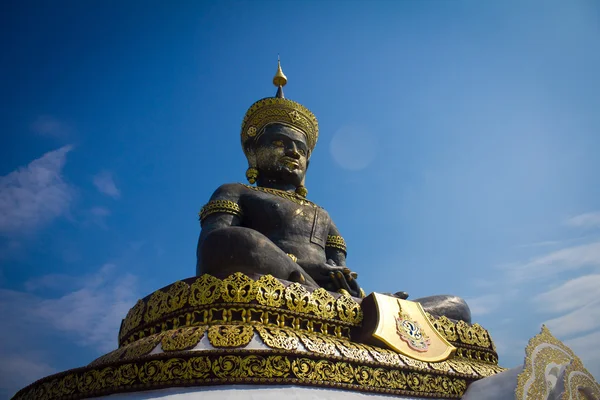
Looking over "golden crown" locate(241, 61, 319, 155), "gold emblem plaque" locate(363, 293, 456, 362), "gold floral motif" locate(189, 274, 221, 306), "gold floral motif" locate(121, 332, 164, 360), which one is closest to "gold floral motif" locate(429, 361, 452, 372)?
"gold emblem plaque" locate(363, 293, 456, 362)

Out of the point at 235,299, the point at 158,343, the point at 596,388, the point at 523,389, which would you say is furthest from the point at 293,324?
the point at 596,388

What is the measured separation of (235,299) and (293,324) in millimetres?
465

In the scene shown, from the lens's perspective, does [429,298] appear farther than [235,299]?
Yes

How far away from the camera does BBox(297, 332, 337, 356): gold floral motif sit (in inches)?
133

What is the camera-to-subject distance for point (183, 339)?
3285 millimetres

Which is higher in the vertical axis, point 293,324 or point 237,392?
point 293,324

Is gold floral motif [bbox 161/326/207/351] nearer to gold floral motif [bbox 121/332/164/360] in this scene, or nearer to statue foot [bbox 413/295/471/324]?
gold floral motif [bbox 121/332/164/360]

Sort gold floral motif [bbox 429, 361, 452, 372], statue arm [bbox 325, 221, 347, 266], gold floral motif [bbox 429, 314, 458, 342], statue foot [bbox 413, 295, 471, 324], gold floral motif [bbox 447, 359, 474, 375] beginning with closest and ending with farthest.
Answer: gold floral motif [bbox 429, 361, 452, 372], gold floral motif [bbox 447, 359, 474, 375], gold floral motif [bbox 429, 314, 458, 342], statue foot [bbox 413, 295, 471, 324], statue arm [bbox 325, 221, 347, 266]

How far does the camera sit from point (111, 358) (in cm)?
357

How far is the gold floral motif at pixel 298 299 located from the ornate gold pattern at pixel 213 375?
527mm

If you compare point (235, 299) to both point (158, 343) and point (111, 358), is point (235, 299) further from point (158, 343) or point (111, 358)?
point (111, 358)

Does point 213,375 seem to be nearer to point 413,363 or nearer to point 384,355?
point 384,355

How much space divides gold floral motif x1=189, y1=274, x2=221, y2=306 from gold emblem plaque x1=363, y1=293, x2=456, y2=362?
1.23 metres

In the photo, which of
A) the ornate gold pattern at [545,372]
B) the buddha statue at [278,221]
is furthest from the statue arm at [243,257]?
the ornate gold pattern at [545,372]
